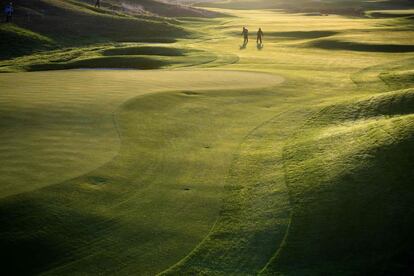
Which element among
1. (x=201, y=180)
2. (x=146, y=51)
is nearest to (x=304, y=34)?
(x=146, y=51)

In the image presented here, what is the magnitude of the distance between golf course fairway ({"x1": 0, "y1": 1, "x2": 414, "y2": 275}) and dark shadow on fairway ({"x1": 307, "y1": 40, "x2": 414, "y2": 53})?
66.8ft

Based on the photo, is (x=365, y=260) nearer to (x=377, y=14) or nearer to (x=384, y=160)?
(x=384, y=160)

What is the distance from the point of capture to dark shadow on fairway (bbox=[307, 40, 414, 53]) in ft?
145

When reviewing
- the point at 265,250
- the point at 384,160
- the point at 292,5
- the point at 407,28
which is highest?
the point at 292,5

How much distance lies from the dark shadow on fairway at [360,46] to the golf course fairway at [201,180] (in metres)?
20.4

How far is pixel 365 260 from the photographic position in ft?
34.2

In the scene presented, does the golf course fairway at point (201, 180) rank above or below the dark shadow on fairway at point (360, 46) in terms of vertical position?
below

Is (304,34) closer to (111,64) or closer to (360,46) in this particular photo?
(360,46)

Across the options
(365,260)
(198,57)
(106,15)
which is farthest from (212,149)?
(106,15)

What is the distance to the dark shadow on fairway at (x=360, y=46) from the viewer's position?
44250 millimetres

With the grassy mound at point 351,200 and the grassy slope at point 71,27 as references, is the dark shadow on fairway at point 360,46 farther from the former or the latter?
the grassy mound at point 351,200

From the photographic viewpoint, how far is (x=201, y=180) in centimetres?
1462

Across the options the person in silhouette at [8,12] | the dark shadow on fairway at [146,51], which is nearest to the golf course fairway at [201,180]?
the dark shadow on fairway at [146,51]

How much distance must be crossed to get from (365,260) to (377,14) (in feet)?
318
